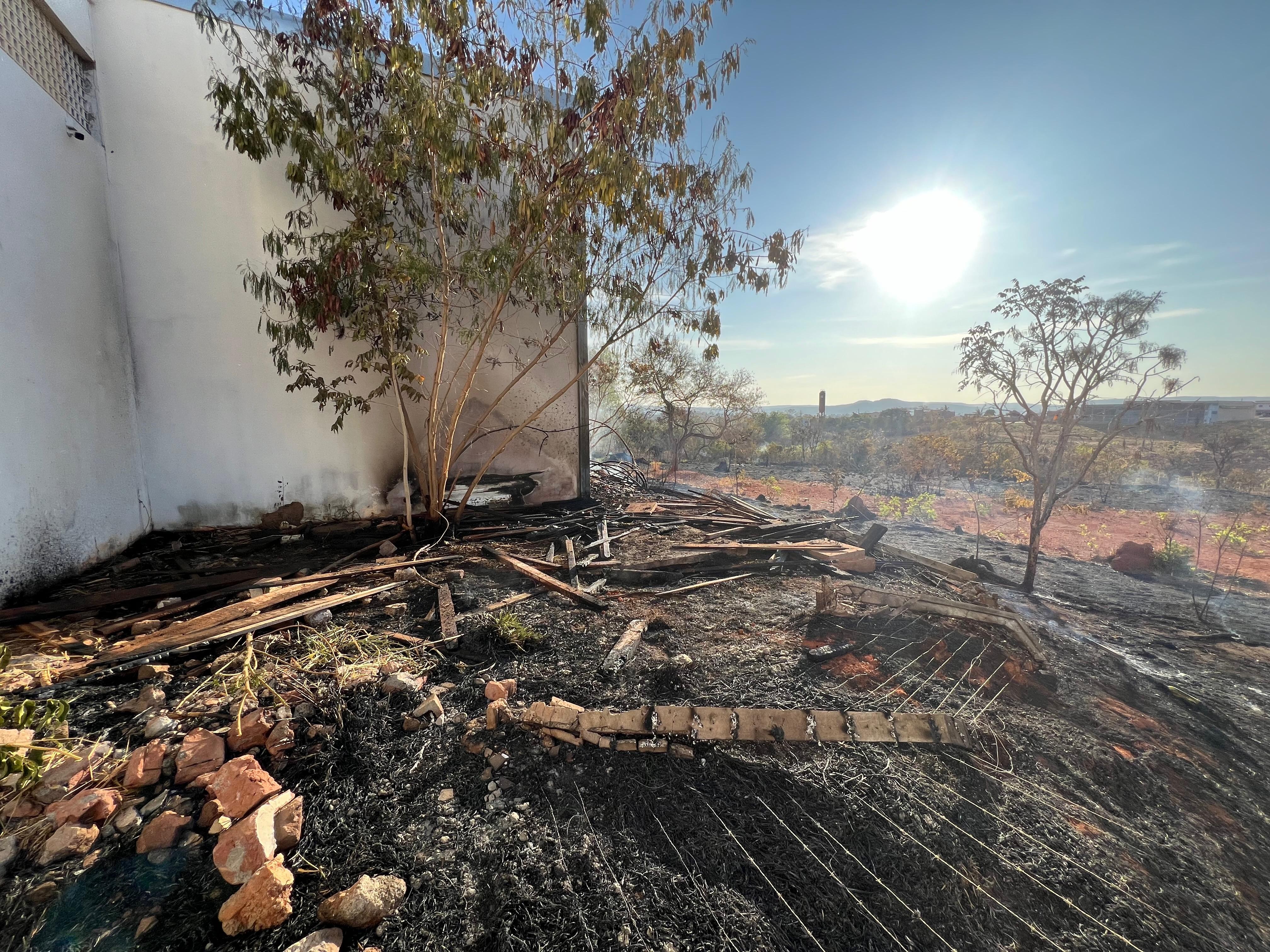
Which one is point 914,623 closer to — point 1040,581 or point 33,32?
point 1040,581

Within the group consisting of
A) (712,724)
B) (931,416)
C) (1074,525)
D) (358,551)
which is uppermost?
(931,416)

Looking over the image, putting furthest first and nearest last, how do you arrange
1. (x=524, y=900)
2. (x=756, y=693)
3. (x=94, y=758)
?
(x=756, y=693), (x=94, y=758), (x=524, y=900)

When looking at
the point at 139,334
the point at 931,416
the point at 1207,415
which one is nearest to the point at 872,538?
the point at 139,334

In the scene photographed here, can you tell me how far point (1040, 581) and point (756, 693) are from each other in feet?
20.8

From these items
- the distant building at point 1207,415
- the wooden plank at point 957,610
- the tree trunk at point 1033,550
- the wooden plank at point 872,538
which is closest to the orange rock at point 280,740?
the wooden plank at point 957,610

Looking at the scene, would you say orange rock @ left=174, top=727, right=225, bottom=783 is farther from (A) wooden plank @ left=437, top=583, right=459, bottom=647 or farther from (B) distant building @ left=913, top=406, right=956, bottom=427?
(B) distant building @ left=913, top=406, right=956, bottom=427

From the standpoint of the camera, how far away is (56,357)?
13.7 feet

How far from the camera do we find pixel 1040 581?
270 inches

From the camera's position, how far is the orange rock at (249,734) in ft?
7.50

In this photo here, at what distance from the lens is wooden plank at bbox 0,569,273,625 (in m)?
3.53

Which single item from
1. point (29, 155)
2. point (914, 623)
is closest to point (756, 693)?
point (914, 623)

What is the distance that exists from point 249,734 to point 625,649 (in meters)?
2.14

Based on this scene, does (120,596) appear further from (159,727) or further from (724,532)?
(724,532)

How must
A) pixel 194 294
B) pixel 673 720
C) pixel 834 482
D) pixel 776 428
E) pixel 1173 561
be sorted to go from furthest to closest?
pixel 776 428 < pixel 834 482 < pixel 1173 561 < pixel 194 294 < pixel 673 720
